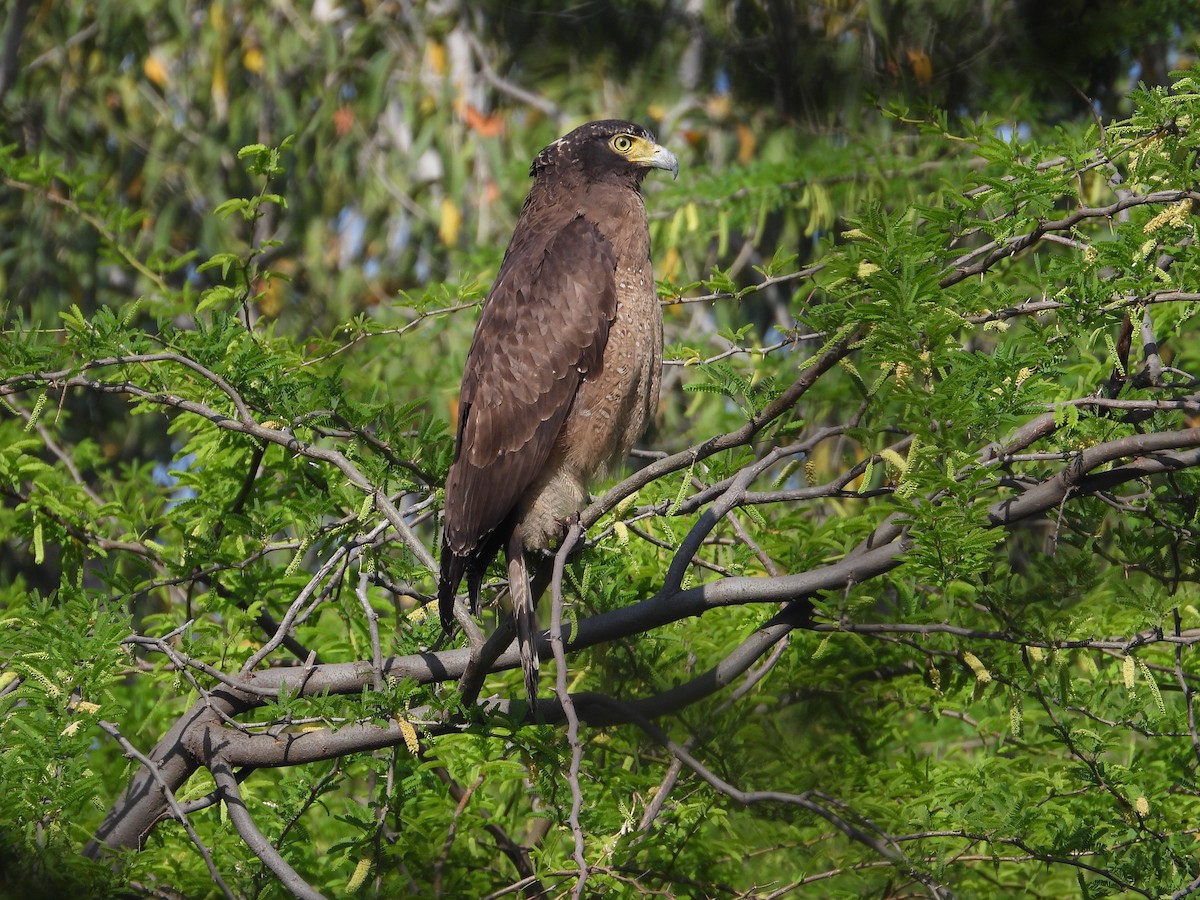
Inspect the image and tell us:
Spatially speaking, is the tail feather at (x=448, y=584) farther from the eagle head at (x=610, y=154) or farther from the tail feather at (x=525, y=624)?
the eagle head at (x=610, y=154)

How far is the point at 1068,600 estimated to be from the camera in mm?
3295

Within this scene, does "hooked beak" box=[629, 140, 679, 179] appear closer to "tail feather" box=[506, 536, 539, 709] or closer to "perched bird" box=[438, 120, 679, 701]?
"perched bird" box=[438, 120, 679, 701]

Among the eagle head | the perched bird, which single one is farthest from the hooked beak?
the perched bird

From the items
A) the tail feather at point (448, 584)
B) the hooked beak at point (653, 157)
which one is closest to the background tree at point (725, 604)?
the tail feather at point (448, 584)

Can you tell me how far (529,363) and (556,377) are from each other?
0.10 meters

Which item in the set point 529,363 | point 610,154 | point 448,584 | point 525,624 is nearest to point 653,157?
point 610,154

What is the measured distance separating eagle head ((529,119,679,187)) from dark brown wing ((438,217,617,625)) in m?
0.39

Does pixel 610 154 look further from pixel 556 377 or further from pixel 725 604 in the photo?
pixel 725 604

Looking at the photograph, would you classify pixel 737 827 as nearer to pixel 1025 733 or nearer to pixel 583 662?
pixel 583 662

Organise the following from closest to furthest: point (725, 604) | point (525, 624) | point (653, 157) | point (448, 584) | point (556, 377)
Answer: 1. point (725, 604)
2. point (525, 624)
3. point (448, 584)
4. point (556, 377)
5. point (653, 157)

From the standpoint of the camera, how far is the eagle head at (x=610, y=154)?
14.6 ft

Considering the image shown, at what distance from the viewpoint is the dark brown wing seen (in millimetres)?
3891

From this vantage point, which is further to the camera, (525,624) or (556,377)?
(556,377)

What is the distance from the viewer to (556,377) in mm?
3984
